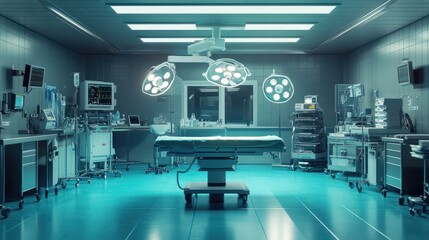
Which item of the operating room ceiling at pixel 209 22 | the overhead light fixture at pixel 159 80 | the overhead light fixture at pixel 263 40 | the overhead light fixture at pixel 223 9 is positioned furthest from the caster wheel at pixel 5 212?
the overhead light fixture at pixel 263 40

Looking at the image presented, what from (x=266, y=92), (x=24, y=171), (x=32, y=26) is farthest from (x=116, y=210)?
(x=32, y=26)

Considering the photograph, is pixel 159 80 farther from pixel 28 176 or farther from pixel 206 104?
pixel 206 104

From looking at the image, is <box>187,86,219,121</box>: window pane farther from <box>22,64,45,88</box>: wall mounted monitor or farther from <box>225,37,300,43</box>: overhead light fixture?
<box>22,64,45,88</box>: wall mounted monitor

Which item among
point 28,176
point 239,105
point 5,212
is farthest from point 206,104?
point 5,212

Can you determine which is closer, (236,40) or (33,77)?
(33,77)

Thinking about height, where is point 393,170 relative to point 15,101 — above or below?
below

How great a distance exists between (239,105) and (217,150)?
572cm

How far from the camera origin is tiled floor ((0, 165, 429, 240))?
4.39 m

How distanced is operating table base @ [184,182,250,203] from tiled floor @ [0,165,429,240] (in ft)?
0.38

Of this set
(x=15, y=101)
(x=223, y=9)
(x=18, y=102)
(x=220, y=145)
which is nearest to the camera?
(x=220, y=145)

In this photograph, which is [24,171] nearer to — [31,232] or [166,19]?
[31,232]

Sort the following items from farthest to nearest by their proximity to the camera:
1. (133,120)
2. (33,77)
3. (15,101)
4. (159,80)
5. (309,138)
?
(133,120), (309,138), (33,77), (15,101), (159,80)

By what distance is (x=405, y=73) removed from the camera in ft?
24.6

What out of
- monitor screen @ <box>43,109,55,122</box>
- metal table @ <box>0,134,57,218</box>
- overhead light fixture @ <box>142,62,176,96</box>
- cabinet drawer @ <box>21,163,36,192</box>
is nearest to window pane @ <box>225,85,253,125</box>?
monitor screen @ <box>43,109,55,122</box>
